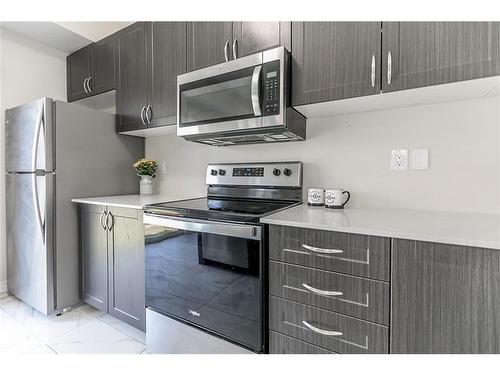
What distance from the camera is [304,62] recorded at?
1.35m

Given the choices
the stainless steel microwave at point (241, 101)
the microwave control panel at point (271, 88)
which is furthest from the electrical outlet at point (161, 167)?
the microwave control panel at point (271, 88)

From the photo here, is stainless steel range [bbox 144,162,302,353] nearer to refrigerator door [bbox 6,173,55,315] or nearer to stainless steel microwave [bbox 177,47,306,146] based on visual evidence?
stainless steel microwave [bbox 177,47,306,146]

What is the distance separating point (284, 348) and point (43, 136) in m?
2.08

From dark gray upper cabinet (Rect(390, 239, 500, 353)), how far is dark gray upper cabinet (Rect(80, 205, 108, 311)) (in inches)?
71.8

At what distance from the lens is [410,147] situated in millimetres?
1414

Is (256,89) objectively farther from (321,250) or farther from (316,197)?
(321,250)

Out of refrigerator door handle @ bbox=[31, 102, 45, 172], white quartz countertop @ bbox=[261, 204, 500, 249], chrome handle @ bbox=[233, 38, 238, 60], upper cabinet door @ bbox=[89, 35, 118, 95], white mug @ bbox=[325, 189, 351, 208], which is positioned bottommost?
white quartz countertop @ bbox=[261, 204, 500, 249]

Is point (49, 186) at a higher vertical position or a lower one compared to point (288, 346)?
higher

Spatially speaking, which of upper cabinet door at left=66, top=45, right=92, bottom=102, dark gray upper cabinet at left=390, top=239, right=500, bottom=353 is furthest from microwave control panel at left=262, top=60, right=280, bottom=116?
upper cabinet door at left=66, top=45, right=92, bottom=102

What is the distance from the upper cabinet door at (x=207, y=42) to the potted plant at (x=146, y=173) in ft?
3.12

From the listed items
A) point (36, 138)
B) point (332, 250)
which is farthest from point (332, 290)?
point (36, 138)

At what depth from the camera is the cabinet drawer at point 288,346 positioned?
109cm

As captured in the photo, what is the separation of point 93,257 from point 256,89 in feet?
5.57

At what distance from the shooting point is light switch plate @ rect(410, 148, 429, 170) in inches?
54.3
